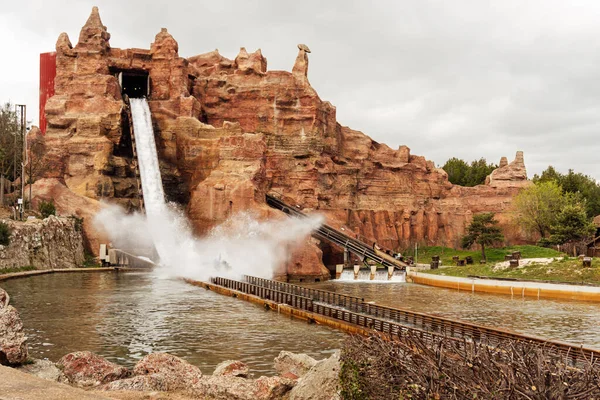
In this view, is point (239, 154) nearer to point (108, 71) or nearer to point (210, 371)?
point (108, 71)

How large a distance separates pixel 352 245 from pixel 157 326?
135 ft

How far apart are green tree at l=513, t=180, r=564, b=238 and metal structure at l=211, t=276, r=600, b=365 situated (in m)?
47.1

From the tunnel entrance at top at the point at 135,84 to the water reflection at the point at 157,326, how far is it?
45175mm

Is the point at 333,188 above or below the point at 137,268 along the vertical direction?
above

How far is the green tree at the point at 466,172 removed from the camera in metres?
122

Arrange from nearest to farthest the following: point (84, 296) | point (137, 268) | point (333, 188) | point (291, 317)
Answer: point (291, 317)
point (84, 296)
point (137, 268)
point (333, 188)

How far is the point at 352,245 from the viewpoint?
2640 inches

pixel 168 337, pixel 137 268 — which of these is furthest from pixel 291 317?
pixel 137 268

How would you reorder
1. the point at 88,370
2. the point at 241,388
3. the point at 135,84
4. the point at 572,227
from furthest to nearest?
the point at 135,84
the point at 572,227
the point at 88,370
the point at 241,388

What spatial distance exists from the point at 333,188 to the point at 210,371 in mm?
62345

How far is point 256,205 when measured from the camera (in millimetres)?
63469

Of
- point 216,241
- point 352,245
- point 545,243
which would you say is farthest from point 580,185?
point 216,241

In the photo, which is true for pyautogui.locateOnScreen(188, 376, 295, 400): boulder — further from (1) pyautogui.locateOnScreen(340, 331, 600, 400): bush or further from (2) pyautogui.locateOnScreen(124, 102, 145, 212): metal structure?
(2) pyautogui.locateOnScreen(124, 102, 145, 212): metal structure

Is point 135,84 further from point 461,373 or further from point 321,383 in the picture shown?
point 461,373
